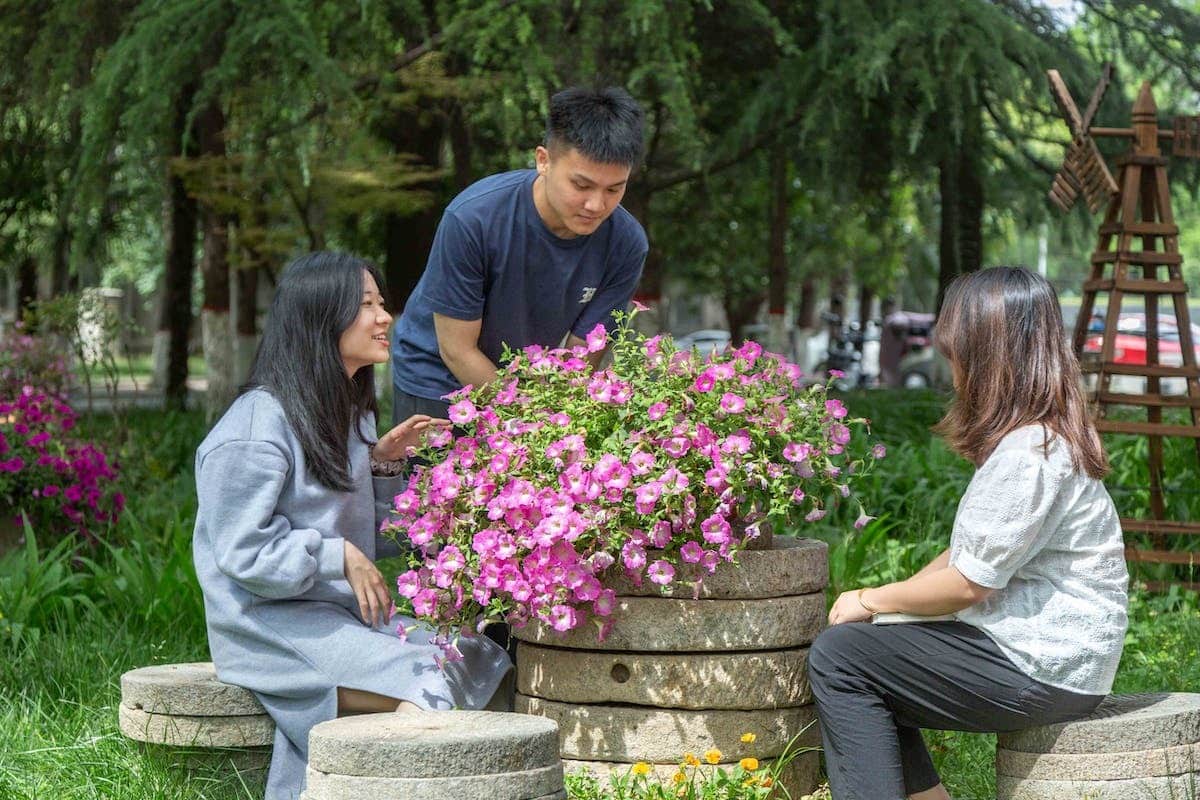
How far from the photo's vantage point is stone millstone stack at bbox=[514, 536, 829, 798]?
2816mm

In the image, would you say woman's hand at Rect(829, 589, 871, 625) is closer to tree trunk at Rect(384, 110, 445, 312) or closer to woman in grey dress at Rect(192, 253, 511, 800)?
woman in grey dress at Rect(192, 253, 511, 800)

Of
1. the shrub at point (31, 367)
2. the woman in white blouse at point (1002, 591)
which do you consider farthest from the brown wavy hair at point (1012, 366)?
the shrub at point (31, 367)

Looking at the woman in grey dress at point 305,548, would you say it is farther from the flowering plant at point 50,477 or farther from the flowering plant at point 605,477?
the flowering plant at point 50,477

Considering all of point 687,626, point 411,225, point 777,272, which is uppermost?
point 411,225

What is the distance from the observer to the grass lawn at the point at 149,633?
3277 mm

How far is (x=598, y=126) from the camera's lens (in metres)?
3.17

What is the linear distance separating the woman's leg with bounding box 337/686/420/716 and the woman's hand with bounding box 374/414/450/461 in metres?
0.55

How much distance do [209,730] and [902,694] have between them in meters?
1.48

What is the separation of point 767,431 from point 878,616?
0.44m

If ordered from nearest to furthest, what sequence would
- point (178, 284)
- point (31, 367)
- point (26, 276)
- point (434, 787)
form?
point (434, 787) < point (31, 367) < point (178, 284) < point (26, 276)

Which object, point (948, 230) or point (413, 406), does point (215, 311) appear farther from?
point (413, 406)

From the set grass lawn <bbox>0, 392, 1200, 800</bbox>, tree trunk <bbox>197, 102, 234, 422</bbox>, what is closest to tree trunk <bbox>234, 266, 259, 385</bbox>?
tree trunk <bbox>197, 102, 234, 422</bbox>

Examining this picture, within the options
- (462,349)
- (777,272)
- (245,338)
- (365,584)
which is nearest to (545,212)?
(462,349)

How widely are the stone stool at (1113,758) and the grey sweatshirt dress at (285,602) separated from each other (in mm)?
1164
